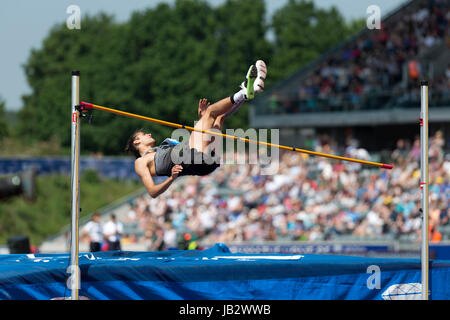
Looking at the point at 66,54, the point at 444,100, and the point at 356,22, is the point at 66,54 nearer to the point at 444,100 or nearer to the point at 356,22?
the point at 356,22

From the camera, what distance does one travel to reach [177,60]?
33344mm

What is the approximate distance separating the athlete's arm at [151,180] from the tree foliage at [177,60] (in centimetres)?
2202

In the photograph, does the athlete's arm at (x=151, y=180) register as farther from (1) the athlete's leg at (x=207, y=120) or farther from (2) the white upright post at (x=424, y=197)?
(2) the white upright post at (x=424, y=197)

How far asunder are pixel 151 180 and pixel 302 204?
10473 millimetres

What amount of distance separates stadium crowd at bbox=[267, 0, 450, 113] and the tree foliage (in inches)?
308

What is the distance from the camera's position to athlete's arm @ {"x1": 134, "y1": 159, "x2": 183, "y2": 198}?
24.8ft

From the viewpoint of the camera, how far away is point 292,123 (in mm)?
23609

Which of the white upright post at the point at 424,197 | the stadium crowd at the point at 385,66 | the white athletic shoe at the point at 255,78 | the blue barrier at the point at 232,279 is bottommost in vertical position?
the blue barrier at the point at 232,279

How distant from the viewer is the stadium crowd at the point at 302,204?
15820 mm

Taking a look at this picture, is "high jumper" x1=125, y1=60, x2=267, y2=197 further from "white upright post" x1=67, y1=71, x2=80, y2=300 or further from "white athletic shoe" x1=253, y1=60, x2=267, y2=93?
"white upright post" x1=67, y1=71, x2=80, y2=300

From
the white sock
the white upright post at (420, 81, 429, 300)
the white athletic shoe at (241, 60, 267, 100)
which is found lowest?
the white upright post at (420, 81, 429, 300)

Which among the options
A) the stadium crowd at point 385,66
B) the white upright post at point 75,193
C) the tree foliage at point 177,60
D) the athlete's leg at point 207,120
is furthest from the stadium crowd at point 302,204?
the tree foliage at point 177,60

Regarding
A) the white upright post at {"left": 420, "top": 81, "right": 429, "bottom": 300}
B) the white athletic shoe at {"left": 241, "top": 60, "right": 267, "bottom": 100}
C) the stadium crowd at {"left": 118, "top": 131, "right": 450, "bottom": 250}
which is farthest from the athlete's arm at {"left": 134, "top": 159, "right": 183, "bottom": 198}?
the stadium crowd at {"left": 118, "top": 131, "right": 450, "bottom": 250}
